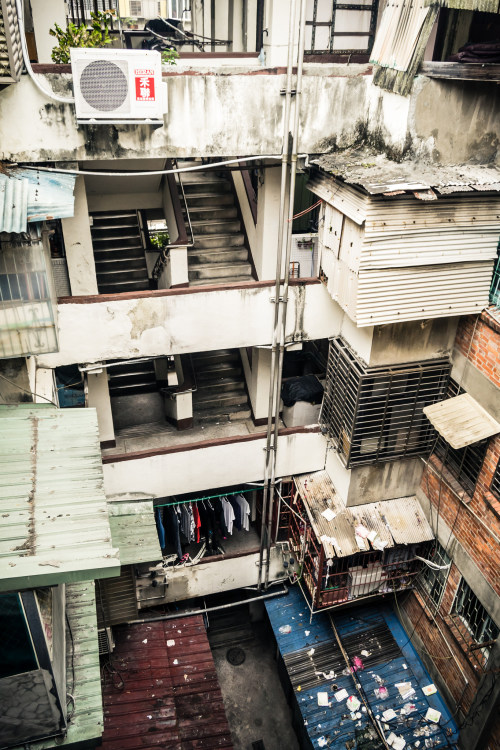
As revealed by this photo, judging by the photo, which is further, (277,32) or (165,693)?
(165,693)

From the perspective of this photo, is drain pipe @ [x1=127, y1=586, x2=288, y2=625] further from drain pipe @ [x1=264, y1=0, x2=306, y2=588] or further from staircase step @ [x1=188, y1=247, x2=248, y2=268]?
staircase step @ [x1=188, y1=247, x2=248, y2=268]

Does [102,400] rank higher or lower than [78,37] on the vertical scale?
lower

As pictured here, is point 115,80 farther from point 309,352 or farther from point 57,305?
point 309,352

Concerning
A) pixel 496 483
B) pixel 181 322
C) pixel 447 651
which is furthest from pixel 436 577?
pixel 181 322

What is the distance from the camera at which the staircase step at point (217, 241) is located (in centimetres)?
1350

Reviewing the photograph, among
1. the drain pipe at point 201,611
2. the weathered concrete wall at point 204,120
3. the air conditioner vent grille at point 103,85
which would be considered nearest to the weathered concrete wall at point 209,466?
the drain pipe at point 201,611

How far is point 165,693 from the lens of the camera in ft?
38.2

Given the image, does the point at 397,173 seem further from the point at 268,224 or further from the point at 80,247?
the point at 80,247

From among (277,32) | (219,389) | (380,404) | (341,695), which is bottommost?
(341,695)

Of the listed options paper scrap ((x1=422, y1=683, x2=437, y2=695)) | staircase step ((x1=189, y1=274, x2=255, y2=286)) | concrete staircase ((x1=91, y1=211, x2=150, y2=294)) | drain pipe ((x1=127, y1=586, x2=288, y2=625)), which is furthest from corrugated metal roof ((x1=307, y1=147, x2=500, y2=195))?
paper scrap ((x1=422, y1=683, x2=437, y2=695))

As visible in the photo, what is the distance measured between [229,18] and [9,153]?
11.3 metres

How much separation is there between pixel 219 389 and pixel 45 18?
28.3ft

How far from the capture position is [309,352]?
15750 millimetres

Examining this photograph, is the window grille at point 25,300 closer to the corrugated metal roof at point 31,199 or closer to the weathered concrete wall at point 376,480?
the corrugated metal roof at point 31,199
